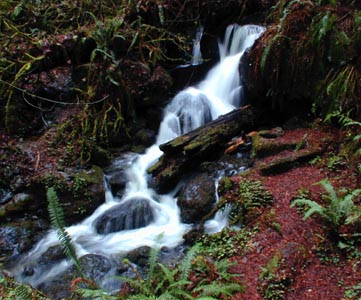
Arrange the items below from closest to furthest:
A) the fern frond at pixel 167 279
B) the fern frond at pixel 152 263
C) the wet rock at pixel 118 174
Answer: the fern frond at pixel 167 279 < the fern frond at pixel 152 263 < the wet rock at pixel 118 174

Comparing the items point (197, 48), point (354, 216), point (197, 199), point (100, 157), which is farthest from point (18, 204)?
point (197, 48)

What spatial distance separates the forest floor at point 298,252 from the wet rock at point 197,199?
869mm

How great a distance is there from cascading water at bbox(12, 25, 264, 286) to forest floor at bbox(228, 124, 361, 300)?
1.06m

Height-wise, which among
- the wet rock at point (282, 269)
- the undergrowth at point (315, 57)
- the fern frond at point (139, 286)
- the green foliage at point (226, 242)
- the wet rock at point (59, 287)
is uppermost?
the undergrowth at point (315, 57)

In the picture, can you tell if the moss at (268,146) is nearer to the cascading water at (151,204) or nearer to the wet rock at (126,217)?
the cascading water at (151,204)

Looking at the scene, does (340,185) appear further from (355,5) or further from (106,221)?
(106,221)

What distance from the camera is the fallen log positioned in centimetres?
698

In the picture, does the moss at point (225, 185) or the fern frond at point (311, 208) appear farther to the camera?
the moss at point (225, 185)

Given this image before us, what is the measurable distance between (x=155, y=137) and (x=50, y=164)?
2569 millimetres

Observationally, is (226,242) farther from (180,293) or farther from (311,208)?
(180,293)

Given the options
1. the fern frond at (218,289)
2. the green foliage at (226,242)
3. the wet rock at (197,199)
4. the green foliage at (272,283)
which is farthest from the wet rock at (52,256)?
the green foliage at (272,283)

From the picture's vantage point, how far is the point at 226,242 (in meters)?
4.78

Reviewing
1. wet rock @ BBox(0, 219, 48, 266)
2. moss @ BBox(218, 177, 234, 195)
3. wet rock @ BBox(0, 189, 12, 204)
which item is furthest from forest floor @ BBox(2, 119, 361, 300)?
wet rock @ BBox(0, 189, 12, 204)

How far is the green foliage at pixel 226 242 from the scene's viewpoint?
15.0 ft
